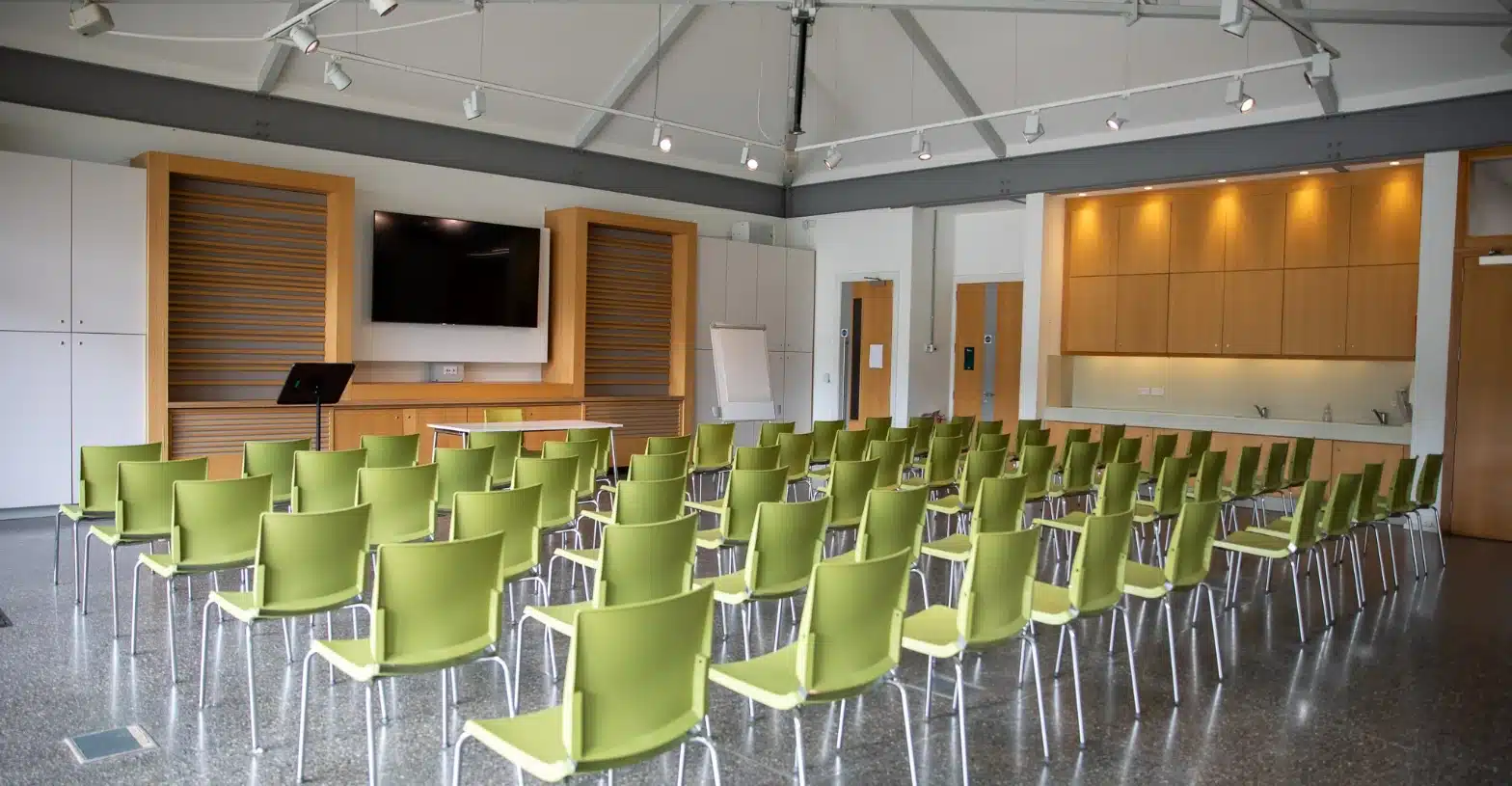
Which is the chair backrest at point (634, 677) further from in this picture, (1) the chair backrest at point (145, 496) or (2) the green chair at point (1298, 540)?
(2) the green chair at point (1298, 540)

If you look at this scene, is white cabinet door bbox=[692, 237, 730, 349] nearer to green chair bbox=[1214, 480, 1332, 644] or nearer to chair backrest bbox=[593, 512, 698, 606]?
green chair bbox=[1214, 480, 1332, 644]

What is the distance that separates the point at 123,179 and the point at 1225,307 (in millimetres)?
10638

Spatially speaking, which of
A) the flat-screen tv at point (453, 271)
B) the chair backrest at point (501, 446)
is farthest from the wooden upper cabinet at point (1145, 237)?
the chair backrest at point (501, 446)

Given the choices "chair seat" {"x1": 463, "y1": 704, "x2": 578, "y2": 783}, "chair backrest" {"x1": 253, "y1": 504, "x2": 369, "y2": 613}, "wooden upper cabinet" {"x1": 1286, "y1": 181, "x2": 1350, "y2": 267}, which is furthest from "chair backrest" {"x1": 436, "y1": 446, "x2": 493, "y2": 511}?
"wooden upper cabinet" {"x1": 1286, "y1": 181, "x2": 1350, "y2": 267}

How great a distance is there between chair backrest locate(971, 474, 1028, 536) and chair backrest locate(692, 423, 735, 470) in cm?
310

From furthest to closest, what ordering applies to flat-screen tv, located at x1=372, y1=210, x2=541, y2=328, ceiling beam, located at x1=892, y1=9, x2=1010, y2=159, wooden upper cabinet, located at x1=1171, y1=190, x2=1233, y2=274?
wooden upper cabinet, located at x1=1171, y1=190, x2=1233, y2=274 < ceiling beam, located at x1=892, y1=9, x2=1010, y2=159 < flat-screen tv, located at x1=372, y1=210, x2=541, y2=328

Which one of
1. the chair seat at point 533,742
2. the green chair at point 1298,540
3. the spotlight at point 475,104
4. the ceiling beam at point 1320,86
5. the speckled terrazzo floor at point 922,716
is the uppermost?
the ceiling beam at point 1320,86

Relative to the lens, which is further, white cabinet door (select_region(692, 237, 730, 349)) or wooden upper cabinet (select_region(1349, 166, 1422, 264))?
white cabinet door (select_region(692, 237, 730, 349))

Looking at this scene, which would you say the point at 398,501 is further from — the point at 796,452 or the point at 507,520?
the point at 796,452

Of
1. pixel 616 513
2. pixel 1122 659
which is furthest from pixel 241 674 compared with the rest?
pixel 1122 659

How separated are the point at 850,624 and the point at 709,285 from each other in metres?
9.85

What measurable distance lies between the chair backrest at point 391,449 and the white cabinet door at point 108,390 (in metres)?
2.90

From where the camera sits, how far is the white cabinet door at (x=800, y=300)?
45.2 ft

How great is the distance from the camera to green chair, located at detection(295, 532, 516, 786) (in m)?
3.15
